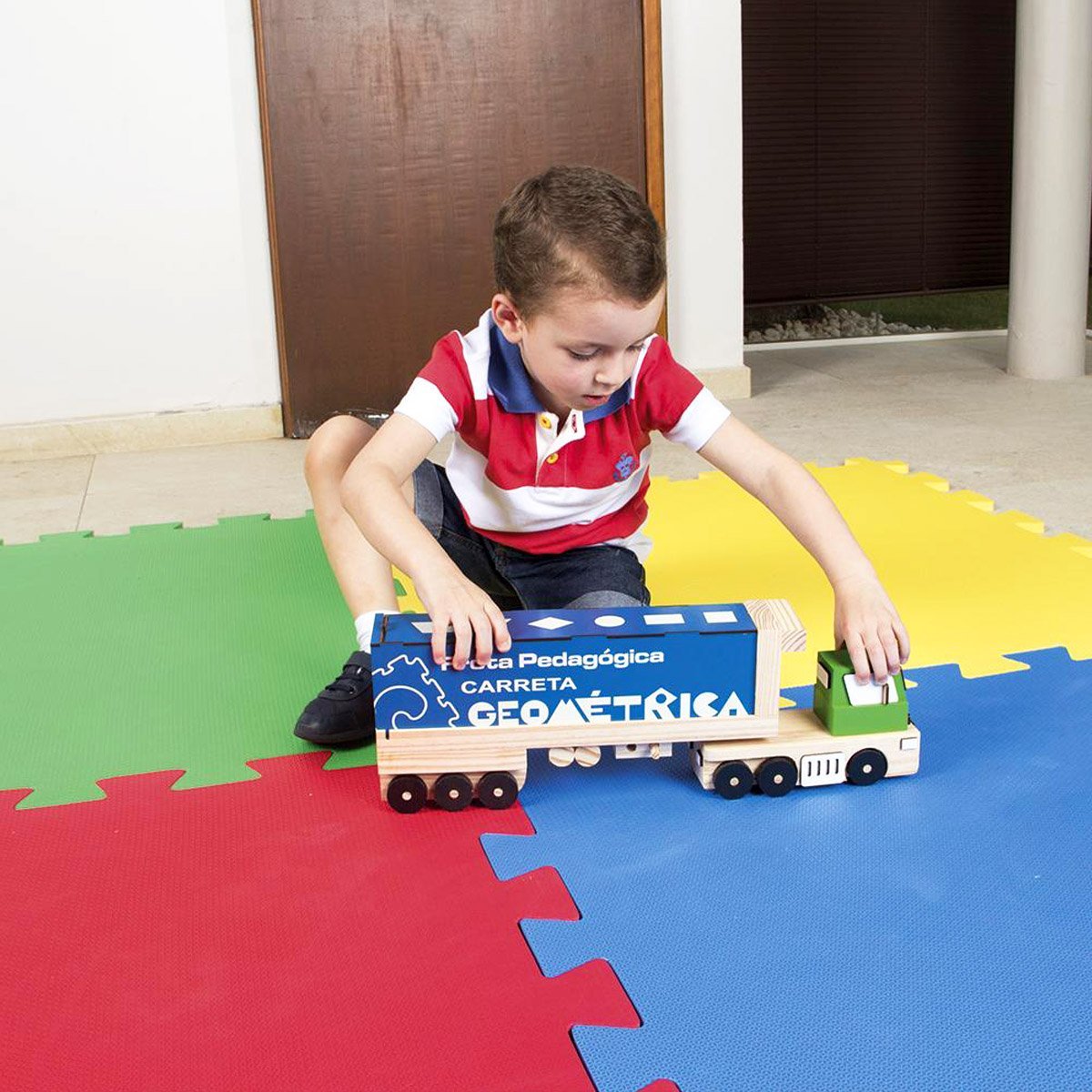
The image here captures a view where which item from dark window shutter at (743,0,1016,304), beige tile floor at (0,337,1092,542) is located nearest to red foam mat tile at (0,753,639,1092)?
beige tile floor at (0,337,1092,542)

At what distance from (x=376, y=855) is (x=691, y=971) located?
324mm

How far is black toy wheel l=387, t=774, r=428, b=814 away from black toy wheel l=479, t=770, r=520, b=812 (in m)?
0.06

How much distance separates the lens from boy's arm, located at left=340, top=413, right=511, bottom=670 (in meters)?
1.14

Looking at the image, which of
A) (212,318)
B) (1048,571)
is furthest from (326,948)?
(212,318)

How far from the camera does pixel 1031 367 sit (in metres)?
3.54

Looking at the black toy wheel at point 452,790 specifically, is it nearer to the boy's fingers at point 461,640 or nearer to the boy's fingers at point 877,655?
the boy's fingers at point 461,640

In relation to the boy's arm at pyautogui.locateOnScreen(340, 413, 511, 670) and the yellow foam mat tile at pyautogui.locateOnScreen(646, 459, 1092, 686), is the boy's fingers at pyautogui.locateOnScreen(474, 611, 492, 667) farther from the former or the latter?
the yellow foam mat tile at pyautogui.locateOnScreen(646, 459, 1092, 686)

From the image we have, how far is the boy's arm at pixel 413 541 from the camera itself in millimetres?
1136

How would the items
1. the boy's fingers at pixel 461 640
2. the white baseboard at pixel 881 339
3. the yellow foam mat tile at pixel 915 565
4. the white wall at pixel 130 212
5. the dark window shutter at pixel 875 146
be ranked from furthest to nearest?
1. the dark window shutter at pixel 875 146
2. the white baseboard at pixel 881 339
3. the white wall at pixel 130 212
4. the yellow foam mat tile at pixel 915 565
5. the boy's fingers at pixel 461 640

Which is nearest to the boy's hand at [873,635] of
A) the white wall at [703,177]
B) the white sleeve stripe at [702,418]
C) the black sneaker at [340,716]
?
the white sleeve stripe at [702,418]

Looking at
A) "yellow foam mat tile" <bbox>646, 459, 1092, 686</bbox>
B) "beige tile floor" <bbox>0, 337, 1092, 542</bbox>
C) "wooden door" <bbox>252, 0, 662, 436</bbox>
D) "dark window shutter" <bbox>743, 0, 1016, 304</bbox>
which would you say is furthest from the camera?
"dark window shutter" <bbox>743, 0, 1016, 304</bbox>

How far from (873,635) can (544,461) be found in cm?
41

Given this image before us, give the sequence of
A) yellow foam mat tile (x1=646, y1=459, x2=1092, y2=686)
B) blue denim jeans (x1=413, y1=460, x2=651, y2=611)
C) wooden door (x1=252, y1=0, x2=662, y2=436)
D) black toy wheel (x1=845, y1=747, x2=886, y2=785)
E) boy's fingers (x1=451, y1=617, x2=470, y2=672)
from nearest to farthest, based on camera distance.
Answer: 1. boy's fingers (x1=451, y1=617, x2=470, y2=672)
2. black toy wheel (x1=845, y1=747, x2=886, y2=785)
3. blue denim jeans (x1=413, y1=460, x2=651, y2=611)
4. yellow foam mat tile (x1=646, y1=459, x2=1092, y2=686)
5. wooden door (x1=252, y1=0, x2=662, y2=436)

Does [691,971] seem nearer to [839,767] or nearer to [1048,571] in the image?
[839,767]
